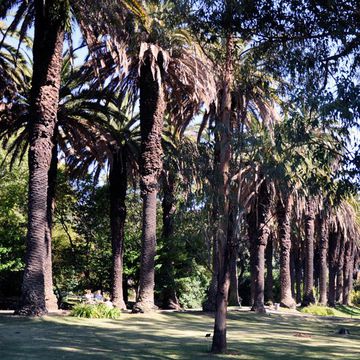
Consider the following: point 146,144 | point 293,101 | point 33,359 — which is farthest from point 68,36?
point 33,359

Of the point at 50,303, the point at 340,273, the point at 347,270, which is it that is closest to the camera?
the point at 50,303

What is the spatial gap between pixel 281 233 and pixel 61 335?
2180 centimetres

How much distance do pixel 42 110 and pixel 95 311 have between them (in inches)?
293

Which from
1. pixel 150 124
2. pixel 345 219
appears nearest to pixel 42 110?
pixel 150 124

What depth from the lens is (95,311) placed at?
21344mm

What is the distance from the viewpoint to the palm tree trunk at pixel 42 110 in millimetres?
20078

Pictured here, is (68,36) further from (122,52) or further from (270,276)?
(270,276)

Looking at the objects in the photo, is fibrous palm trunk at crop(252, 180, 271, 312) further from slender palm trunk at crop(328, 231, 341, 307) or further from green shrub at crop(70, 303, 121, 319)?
slender palm trunk at crop(328, 231, 341, 307)

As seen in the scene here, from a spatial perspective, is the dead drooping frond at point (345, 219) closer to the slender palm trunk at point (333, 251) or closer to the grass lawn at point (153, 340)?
the slender palm trunk at point (333, 251)

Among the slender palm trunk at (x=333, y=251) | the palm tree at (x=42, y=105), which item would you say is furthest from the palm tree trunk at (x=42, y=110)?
the slender palm trunk at (x=333, y=251)

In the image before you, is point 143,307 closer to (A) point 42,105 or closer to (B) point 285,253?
(A) point 42,105

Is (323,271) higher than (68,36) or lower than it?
lower

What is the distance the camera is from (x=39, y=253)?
19906mm

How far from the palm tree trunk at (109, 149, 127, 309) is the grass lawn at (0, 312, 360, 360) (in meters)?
4.43
